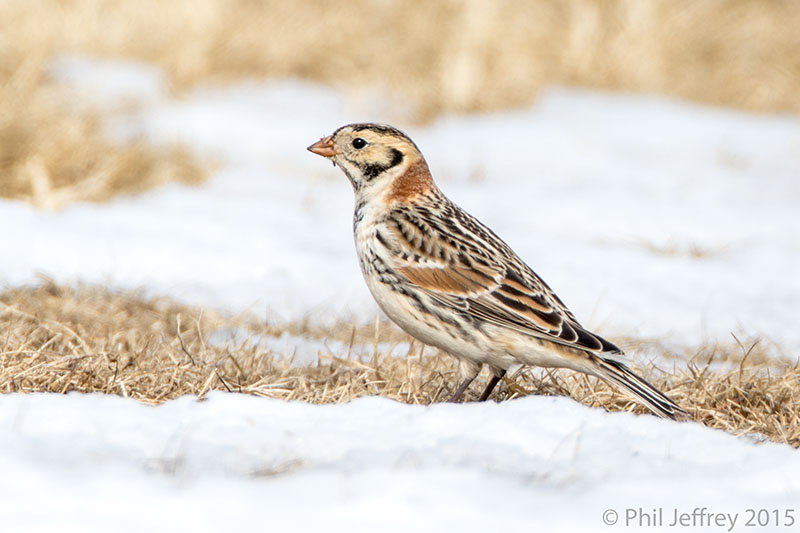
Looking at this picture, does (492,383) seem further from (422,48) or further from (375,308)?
(422,48)

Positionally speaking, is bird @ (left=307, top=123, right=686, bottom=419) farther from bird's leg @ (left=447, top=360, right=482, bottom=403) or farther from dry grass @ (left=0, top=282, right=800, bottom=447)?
dry grass @ (left=0, top=282, right=800, bottom=447)

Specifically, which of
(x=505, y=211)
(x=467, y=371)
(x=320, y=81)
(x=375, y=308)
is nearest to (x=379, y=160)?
(x=467, y=371)

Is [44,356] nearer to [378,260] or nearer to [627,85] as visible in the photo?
[378,260]

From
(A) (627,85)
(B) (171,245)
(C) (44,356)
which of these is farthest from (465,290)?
(A) (627,85)

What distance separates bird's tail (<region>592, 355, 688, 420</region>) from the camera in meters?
4.03

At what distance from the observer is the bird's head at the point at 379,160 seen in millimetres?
4934

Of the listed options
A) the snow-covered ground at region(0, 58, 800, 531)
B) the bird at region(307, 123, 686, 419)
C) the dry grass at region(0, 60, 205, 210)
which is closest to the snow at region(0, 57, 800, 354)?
the snow-covered ground at region(0, 58, 800, 531)

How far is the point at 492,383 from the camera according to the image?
4453 millimetres

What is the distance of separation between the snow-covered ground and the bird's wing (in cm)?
42

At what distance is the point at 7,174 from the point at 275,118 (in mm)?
3156

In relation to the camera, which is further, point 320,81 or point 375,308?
point 320,81

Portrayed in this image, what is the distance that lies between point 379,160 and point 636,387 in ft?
5.13

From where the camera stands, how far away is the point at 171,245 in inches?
275

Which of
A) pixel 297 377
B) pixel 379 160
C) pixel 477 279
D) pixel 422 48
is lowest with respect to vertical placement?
pixel 297 377
